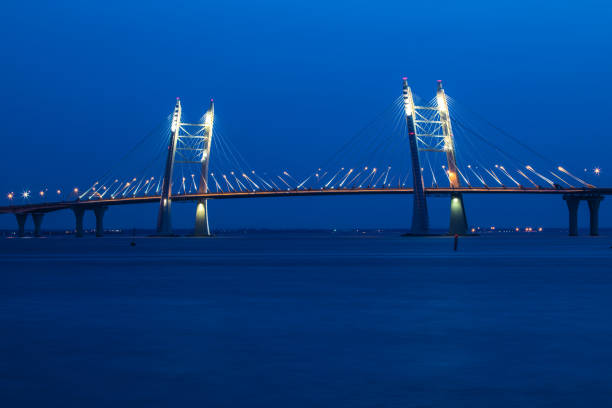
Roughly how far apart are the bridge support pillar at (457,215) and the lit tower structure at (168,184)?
36.0m

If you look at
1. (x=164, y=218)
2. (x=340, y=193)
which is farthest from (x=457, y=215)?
(x=164, y=218)

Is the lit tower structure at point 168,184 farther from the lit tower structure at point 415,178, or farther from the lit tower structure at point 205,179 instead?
the lit tower structure at point 415,178

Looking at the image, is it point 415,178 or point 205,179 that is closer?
point 415,178

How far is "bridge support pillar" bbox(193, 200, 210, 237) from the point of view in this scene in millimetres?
112488

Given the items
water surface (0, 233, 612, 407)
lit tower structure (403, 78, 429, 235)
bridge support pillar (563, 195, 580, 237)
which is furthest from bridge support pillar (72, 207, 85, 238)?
Answer: water surface (0, 233, 612, 407)

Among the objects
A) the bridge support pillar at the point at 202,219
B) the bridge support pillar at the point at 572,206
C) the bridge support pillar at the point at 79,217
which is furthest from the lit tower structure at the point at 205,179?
the bridge support pillar at the point at 572,206

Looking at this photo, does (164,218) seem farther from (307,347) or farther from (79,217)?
(307,347)

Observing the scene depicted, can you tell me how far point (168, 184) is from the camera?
106875 mm

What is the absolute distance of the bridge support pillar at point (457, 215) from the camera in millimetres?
96750

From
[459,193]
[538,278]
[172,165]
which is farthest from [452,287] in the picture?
[172,165]

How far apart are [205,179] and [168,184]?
8268 millimetres

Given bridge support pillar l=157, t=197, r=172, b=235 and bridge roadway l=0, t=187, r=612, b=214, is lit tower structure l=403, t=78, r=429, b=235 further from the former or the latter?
bridge support pillar l=157, t=197, r=172, b=235

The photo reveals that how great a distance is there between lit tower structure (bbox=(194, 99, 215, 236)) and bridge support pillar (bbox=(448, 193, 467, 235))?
108ft

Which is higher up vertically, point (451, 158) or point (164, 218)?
point (451, 158)
